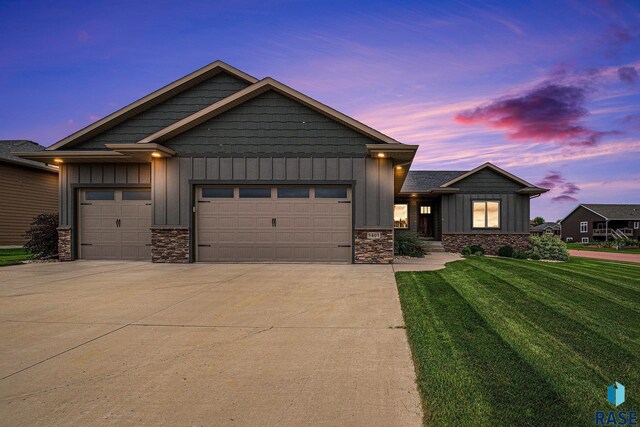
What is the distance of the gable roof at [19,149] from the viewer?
18438 millimetres

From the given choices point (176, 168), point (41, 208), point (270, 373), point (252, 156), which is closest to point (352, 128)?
point (252, 156)

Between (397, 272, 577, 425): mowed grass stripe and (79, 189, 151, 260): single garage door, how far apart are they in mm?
10945

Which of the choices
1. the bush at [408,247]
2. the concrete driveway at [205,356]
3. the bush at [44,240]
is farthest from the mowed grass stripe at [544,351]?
the bush at [44,240]

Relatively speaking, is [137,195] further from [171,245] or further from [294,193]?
[294,193]

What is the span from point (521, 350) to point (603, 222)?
2255 inches

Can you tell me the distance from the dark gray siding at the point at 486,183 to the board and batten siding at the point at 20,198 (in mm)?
25098

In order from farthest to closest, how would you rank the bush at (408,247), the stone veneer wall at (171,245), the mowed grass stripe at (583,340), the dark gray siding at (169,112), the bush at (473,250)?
the bush at (473,250), the bush at (408,247), the dark gray siding at (169,112), the stone veneer wall at (171,245), the mowed grass stripe at (583,340)

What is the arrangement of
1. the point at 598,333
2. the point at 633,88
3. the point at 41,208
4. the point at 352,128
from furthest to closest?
the point at 41,208
the point at 633,88
the point at 352,128
the point at 598,333

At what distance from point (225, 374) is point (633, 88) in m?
23.1

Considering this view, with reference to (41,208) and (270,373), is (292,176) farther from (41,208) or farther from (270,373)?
(41,208)

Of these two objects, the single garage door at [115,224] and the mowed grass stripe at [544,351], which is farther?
the single garage door at [115,224]

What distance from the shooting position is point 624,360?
3297mm

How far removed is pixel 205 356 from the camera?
350cm

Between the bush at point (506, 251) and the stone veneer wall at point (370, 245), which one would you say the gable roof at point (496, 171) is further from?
the stone veneer wall at point (370, 245)
